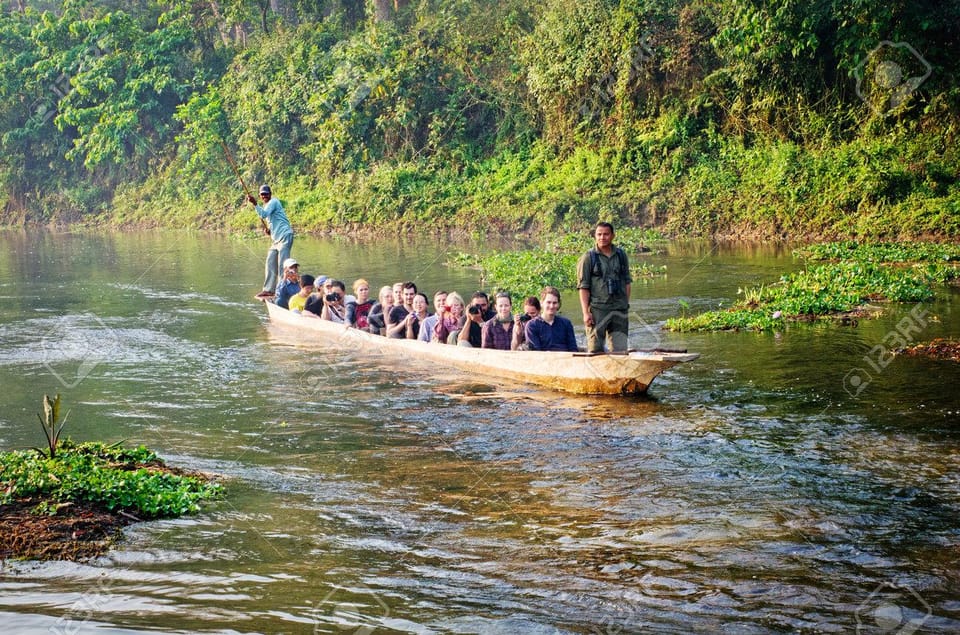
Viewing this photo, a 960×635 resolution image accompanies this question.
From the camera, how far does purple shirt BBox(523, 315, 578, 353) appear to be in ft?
35.8

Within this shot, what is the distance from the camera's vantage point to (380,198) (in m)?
31.2

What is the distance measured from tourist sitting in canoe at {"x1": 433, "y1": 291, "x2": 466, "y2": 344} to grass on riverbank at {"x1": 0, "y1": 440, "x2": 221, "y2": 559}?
5.20 m

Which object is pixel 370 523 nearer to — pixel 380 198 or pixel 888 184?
pixel 888 184

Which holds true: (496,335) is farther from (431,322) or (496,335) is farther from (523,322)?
(431,322)

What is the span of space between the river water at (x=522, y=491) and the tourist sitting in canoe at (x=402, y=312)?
0.59 m

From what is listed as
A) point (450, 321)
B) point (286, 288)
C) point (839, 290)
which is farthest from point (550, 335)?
point (286, 288)

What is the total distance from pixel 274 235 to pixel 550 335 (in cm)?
737

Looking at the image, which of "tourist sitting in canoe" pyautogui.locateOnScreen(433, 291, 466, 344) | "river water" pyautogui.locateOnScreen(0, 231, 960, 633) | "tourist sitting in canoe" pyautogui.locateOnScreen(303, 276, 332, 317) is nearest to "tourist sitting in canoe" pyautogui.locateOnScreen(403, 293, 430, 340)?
"tourist sitting in canoe" pyautogui.locateOnScreen(433, 291, 466, 344)

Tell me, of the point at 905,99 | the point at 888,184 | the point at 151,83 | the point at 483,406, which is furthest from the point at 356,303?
the point at 151,83

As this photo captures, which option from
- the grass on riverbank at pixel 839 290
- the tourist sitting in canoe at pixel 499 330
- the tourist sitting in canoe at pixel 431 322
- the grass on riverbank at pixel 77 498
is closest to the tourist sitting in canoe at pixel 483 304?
the tourist sitting in canoe at pixel 499 330

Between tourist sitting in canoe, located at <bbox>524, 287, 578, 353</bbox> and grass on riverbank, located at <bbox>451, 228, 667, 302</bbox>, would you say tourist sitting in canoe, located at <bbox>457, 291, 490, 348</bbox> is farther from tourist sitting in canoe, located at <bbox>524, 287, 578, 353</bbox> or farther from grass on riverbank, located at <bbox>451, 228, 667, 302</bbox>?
grass on riverbank, located at <bbox>451, 228, 667, 302</bbox>

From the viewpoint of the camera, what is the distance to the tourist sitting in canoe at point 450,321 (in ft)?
40.0

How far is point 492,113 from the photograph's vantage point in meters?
31.8

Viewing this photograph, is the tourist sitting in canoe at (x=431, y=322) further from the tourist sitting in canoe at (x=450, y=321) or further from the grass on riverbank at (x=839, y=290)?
the grass on riverbank at (x=839, y=290)
